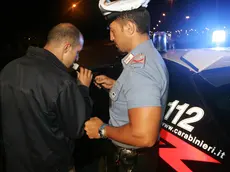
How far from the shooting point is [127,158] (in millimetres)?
1798

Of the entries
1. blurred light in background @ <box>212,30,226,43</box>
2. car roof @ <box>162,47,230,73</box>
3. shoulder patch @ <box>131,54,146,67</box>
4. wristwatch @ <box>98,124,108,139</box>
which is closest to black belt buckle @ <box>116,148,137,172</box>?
wristwatch @ <box>98,124,108,139</box>

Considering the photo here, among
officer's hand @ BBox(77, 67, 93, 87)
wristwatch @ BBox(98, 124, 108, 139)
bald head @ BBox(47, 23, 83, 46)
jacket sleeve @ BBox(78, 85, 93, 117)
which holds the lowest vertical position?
wristwatch @ BBox(98, 124, 108, 139)

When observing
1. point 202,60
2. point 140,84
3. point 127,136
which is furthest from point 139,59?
point 202,60

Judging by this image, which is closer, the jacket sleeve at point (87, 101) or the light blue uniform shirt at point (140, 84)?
the light blue uniform shirt at point (140, 84)

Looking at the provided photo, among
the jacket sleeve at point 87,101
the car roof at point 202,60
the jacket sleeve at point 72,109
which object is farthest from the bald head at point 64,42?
the car roof at point 202,60

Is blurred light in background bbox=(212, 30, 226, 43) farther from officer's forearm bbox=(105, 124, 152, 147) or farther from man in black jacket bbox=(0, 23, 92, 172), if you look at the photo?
officer's forearm bbox=(105, 124, 152, 147)

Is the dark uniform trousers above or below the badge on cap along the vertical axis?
below

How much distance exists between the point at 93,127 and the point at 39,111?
420 mm

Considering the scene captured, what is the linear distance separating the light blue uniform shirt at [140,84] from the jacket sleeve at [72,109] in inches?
10.7

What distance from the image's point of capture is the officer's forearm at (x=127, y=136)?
1472mm

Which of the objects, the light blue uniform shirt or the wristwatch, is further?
the wristwatch

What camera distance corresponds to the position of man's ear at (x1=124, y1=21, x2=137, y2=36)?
5.35ft

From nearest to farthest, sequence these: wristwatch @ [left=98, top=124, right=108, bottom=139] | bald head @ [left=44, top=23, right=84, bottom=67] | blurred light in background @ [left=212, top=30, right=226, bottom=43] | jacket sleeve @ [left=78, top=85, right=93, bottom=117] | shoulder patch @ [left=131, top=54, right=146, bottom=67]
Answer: shoulder patch @ [left=131, top=54, right=146, bottom=67] < wristwatch @ [left=98, top=124, right=108, bottom=139] < jacket sleeve @ [left=78, top=85, right=93, bottom=117] < bald head @ [left=44, top=23, right=84, bottom=67] < blurred light in background @ [left=212, top=30, right=226, bottom=43]

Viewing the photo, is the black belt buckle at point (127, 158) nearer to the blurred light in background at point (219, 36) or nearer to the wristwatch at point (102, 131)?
the wristwatch at point (102, 131)
